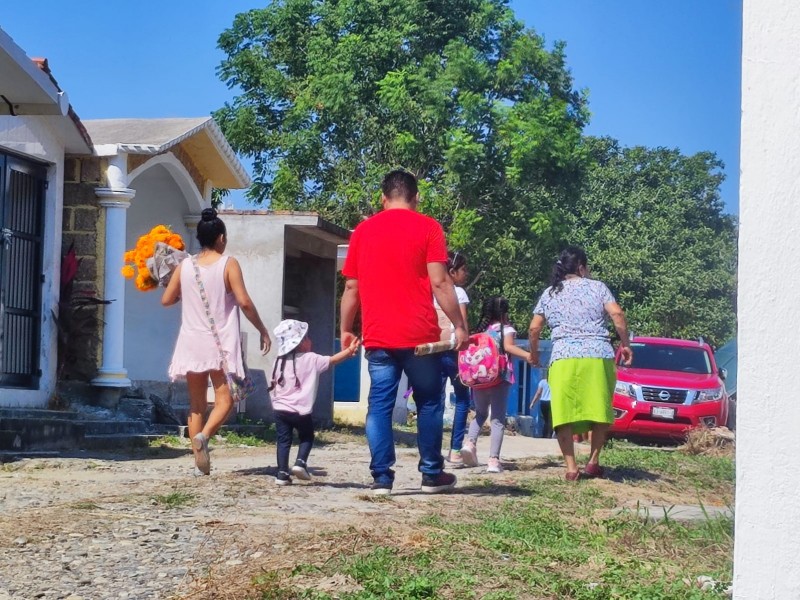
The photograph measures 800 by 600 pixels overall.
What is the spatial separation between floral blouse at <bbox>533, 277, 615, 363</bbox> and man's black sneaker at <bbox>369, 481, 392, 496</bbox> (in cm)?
228

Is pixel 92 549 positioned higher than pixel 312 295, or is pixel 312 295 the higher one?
pixel 312 295

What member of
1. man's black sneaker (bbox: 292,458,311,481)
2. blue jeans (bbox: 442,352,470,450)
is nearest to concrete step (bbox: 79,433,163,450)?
blue jeans (bbox: 442,352,470,450)

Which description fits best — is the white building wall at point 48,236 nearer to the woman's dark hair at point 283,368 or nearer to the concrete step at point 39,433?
the concrete step at point 39,433

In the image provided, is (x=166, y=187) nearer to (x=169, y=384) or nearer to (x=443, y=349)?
(x=169, y=384)

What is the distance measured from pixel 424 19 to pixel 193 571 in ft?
100

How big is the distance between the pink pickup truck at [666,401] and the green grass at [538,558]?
9.85 meters

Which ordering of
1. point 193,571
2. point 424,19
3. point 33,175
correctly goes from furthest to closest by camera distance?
point 424,19, point 33,175, point 193,571

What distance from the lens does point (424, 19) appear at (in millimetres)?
34156

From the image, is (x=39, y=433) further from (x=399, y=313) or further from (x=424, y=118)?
(x=424, y=118)

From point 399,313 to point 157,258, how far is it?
2.31 metres

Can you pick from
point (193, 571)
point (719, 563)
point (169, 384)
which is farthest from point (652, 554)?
point (169, 384)

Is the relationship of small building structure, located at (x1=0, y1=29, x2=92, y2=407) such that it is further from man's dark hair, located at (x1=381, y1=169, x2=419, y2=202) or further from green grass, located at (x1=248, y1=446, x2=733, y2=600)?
green grass, located at (x1=248, y1=446, x2=733, y2=600)

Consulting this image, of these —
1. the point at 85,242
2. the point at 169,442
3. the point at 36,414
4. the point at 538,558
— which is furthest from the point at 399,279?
the point at 85,242

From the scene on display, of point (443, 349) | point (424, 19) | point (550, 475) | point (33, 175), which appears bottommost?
point (550, 475)
